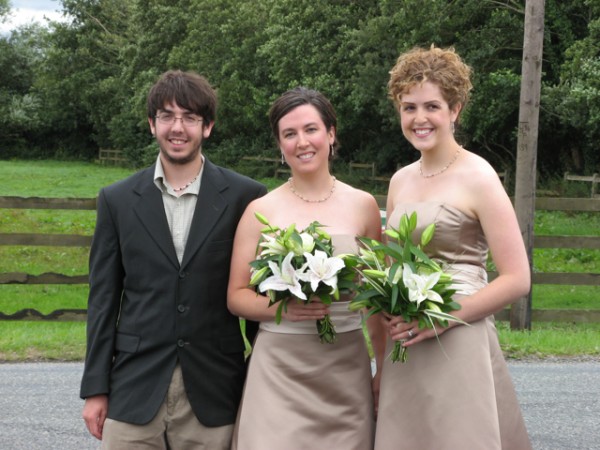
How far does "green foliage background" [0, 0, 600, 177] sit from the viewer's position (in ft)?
84.4

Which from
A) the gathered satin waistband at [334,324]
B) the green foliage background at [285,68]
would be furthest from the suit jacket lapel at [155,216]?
the green foliage background at [285,68]

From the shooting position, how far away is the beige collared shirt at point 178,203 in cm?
372

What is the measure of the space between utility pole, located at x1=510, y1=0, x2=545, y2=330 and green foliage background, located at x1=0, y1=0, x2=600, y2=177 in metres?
3.30

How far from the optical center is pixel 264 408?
366cm

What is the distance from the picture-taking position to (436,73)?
142 inches

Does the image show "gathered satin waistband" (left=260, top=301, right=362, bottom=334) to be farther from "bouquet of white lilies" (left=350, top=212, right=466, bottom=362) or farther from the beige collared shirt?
the beige collared shirt

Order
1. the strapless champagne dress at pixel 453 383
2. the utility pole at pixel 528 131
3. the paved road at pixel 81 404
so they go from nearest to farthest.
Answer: the strapless champagne dress at pixel 453 383 → the paved road at pixel 81 404 → the utility pole at pixel 528 131

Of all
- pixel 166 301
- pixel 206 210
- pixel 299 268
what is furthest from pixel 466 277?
pixel 166 301

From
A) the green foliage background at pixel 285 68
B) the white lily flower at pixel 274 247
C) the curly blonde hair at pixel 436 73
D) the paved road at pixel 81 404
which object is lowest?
the paved road at pixel 81 404

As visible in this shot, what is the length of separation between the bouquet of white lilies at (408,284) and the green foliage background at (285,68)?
1558mm

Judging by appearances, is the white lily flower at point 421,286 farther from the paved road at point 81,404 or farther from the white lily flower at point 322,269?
the paved road at point 81,404

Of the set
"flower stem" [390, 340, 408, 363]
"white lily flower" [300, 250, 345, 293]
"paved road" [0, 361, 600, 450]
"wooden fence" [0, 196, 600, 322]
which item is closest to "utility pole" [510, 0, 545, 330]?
"wooden fence" [0, 196, 600, 322]

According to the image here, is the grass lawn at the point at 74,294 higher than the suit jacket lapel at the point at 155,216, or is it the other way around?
the suit jacket lapel at the point at 155,216

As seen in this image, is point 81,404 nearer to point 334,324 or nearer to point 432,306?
point 334,324
